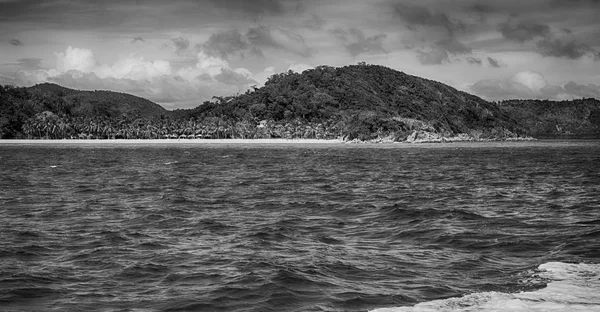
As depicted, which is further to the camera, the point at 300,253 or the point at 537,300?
the point at 300,253

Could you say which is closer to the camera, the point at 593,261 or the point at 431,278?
the point at 431,278

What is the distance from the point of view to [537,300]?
45.0 ft

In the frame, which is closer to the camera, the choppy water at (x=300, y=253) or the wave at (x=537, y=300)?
the wave at (x=537, y=300)

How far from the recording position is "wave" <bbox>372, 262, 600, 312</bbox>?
13.1 metres

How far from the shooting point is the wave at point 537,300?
13094 mm

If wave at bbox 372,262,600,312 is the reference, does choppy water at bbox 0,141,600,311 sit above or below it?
below

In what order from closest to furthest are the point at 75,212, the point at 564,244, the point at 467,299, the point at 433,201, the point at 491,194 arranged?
1. the point at 467,299
2. the point at 564,244
3. the point at 75,212
4. the point at 433,201
5. the point at 491,194

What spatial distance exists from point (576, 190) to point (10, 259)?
3927 cm

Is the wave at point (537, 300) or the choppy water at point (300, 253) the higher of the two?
the wave at point (537, 300)

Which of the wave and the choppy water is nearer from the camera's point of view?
the wave

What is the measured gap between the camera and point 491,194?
135 feet

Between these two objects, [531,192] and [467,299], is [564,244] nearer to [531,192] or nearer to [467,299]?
[467,299]

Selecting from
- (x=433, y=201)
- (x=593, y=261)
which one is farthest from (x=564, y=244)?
(x=433, y=201)

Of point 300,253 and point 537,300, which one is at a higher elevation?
point 537,300
